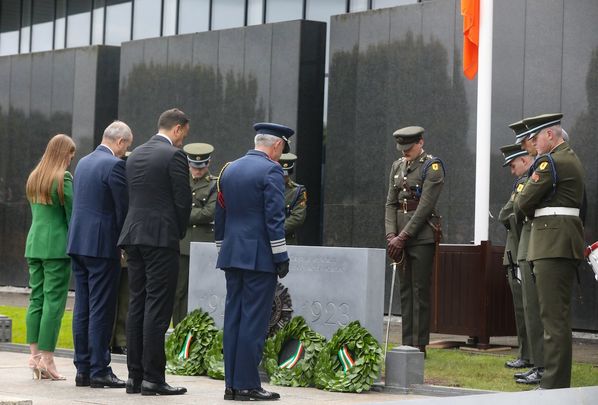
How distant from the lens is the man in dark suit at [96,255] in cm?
938

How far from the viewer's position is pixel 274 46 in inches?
747

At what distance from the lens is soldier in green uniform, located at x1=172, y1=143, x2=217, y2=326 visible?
13109 millimetres

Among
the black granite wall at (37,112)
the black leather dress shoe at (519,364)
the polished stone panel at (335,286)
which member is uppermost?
the black granite wall at (37,112)

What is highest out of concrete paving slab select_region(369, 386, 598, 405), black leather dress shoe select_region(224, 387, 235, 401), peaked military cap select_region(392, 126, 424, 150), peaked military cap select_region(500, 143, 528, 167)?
peaked military cap select_region(392, 126, 424, 150)

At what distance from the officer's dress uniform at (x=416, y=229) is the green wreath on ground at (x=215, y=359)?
7.13ft

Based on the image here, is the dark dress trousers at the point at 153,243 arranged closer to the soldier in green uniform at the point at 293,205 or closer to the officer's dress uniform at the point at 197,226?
the soldier in green uniform at the point at 293,205

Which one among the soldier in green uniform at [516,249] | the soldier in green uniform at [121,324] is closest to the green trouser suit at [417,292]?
the soldier in green uniform at [516,249]

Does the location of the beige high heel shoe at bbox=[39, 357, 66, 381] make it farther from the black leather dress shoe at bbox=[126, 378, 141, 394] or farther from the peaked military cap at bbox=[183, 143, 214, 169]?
the peaked military cap at bbox=[183, 143, 214, 169]

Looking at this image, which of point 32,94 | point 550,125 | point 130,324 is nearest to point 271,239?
point 130,324

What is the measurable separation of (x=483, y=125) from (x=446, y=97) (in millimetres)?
2844

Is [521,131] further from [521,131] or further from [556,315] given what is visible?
[556,315]

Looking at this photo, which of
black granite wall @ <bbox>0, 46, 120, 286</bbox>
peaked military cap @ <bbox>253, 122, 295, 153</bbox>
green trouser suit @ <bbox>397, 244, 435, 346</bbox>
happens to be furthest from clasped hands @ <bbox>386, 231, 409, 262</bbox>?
black granite wall @ <bbox>0, 46, 120, 286</bbox>

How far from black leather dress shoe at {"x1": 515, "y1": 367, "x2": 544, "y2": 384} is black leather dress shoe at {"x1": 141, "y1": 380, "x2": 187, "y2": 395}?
2.82 m

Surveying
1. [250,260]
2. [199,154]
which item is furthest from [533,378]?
[199,154]
